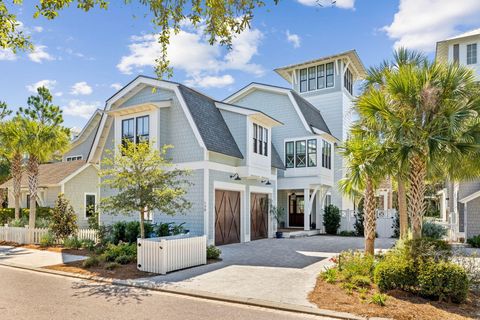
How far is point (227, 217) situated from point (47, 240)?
8.08 meters

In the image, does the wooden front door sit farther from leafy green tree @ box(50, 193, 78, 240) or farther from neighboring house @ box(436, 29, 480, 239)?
leafy green tree @ box(50, 193, 78, 240)

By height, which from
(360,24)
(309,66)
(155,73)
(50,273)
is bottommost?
(50,273)

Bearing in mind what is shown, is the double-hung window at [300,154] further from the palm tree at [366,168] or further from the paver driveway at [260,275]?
the palm tree at [366,168]

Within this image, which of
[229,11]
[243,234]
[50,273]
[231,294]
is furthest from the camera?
[243,234]

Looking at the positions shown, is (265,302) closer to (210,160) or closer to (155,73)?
(155,73)

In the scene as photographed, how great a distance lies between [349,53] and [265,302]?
21.1 metres

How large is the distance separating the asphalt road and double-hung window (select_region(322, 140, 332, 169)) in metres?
16.2

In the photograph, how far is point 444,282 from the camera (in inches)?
301

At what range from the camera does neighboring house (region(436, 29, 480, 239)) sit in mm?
18469

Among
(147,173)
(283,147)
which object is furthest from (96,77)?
(283,147)

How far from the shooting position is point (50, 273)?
36.9 feet

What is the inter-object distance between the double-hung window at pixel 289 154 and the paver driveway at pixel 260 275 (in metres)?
8.18

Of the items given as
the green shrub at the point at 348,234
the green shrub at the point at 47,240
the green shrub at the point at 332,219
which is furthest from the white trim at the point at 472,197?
the green shrub at the point at 47,240

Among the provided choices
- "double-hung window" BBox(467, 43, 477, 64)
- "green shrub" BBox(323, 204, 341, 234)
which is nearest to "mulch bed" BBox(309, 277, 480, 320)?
"green shrub" BBox(323, 204, 341, 234)
